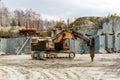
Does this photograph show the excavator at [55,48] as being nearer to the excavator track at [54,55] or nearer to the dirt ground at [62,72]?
the excavator track at [54,55]

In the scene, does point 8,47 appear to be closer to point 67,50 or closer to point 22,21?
point 67,50

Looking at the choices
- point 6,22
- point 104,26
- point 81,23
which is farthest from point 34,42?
point 6,22

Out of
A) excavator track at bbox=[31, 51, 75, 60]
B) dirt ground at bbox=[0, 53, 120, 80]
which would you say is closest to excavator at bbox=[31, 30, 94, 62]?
excavator track at bbox=[31, 51, 75, 60]

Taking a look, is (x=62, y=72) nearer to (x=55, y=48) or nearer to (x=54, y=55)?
Result: (x=54, y=55)

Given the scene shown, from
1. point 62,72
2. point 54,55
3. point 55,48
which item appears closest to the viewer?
point 62,72

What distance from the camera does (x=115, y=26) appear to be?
156 feet

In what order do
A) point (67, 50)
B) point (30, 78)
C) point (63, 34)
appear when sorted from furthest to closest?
point (67, 50), point (63, 34), point (30, 78)

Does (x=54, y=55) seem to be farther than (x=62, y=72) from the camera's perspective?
Yes

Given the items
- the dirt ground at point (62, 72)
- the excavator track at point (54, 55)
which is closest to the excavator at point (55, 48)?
the excavator track at point (54, 55)

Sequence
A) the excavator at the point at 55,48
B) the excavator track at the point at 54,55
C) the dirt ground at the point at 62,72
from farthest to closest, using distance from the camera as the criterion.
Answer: the excavator track at the point at 54,55 < the excavator at the point at 55,48 < the dirt ground at the point at 62,72

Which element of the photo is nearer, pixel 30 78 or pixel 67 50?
pixel 30 78

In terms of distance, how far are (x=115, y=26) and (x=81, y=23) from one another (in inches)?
726

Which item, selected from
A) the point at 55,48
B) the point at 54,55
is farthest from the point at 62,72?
the point at 55,48

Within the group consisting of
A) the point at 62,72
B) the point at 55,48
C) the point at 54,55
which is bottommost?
the point at 54,55
